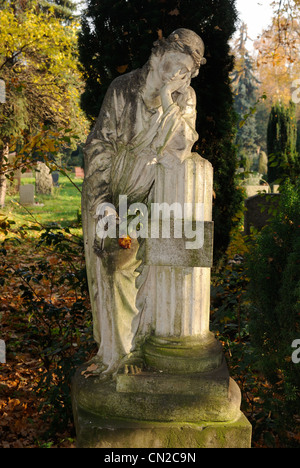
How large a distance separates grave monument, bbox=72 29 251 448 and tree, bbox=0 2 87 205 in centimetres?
808

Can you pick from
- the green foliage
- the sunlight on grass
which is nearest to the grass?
the sunlight on grass

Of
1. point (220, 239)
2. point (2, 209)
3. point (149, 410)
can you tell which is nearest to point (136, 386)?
point (149, 410)

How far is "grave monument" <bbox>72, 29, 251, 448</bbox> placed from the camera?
2.70 metres

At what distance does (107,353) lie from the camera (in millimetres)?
2980

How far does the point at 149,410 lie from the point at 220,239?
9.83ft

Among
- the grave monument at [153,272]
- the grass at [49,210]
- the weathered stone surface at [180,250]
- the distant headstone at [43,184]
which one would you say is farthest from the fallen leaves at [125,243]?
the distant headstone at [43,184]

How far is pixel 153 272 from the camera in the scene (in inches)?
114

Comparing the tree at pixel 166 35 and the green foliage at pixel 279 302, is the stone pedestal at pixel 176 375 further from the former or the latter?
the tree at pixel 166 35

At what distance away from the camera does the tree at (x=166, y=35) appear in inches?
178

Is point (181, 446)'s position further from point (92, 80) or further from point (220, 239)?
point (92, 80)

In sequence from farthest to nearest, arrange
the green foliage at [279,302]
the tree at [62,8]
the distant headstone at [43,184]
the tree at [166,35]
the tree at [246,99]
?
1. the tree at [246,99]
2. the distant headstone at [43,184]
3. the tree at [62,8]
4. the tree at [166,35]
5. the green foliage at [279,302]

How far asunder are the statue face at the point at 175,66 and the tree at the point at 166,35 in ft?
5.57

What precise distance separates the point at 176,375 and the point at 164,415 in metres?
0.24

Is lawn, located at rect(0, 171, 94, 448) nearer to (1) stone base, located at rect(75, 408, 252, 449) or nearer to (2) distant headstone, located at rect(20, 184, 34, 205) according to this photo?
(1) stone base, located at rect(75, 408, 252, 449)
